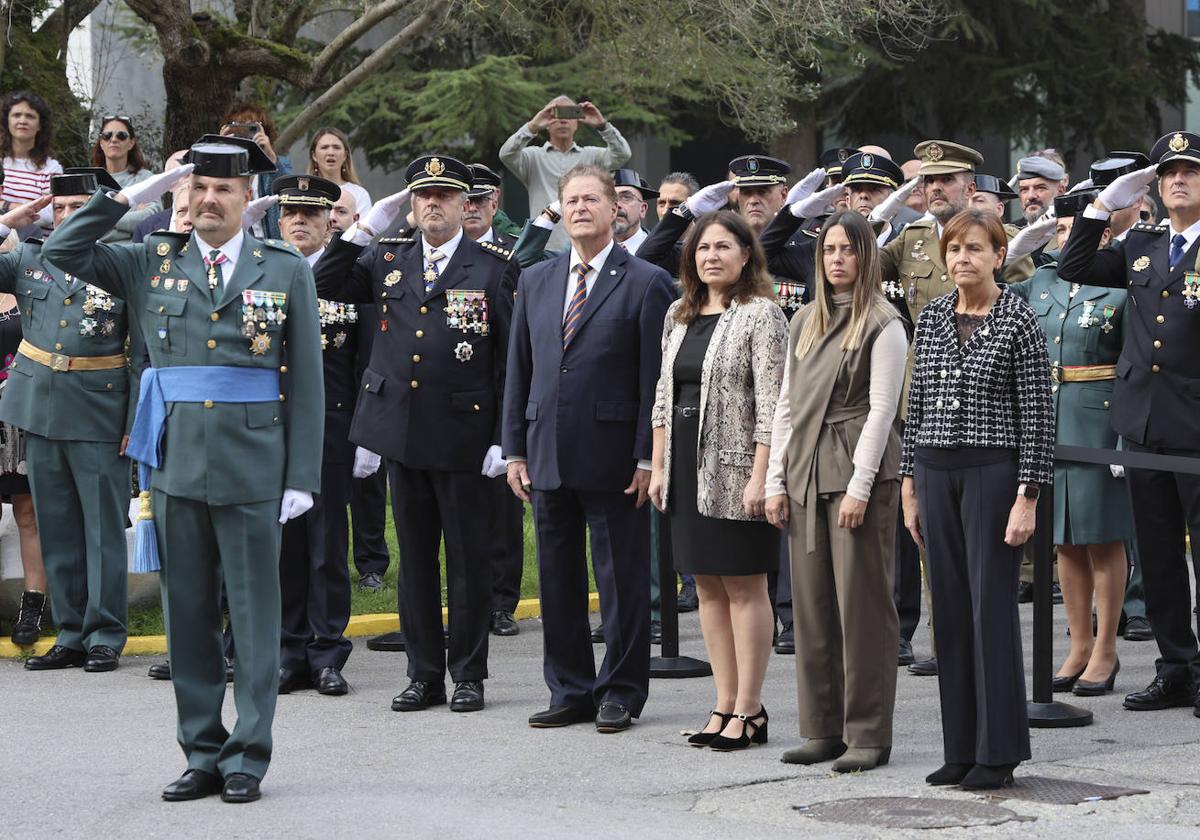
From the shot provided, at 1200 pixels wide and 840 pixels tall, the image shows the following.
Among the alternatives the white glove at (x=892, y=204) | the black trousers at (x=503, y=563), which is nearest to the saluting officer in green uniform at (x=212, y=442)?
the white glove at (x=892, y=204)

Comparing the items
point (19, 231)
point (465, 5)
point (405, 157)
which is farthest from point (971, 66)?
point (19, 231)

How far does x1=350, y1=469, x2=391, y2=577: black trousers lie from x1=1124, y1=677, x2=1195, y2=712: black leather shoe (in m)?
5.30

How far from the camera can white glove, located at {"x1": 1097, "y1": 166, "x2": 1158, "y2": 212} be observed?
27.6ft

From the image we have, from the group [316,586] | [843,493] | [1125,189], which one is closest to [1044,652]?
[843,493]

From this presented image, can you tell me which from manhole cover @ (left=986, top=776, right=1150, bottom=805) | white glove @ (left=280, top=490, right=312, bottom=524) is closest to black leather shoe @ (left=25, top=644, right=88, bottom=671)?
white glove @ (left=280, top=490, right=312, bottom=524)

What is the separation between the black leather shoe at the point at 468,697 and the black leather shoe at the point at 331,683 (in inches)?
23.8

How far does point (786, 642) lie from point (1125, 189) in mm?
3060

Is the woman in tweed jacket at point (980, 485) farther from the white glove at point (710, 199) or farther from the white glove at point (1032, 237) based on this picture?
the white glove at point (1032, 237)

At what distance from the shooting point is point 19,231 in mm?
10641

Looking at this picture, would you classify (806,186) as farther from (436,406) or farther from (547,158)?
(547,158)

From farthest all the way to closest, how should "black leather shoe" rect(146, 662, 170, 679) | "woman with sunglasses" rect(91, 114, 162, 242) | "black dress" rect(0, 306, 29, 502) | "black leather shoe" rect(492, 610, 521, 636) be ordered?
1. "woman with sunglasses" rect(91, 114, 162, 242)
2. "black leather shoe" rect(492, 610, 521, 636)
3. "black dress" rect(0, 306, 29, 502)
4. "black leather shoe" rect(146, 662, 170, 679)

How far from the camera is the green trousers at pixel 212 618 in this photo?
6883 millimetres

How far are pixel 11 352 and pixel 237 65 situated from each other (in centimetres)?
634

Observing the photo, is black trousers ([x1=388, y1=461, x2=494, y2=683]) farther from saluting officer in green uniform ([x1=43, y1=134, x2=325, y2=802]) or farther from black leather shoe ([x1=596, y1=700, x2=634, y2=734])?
saluting officer in green uniform ([x1=43, y1=134, x2=325, y2=802])
